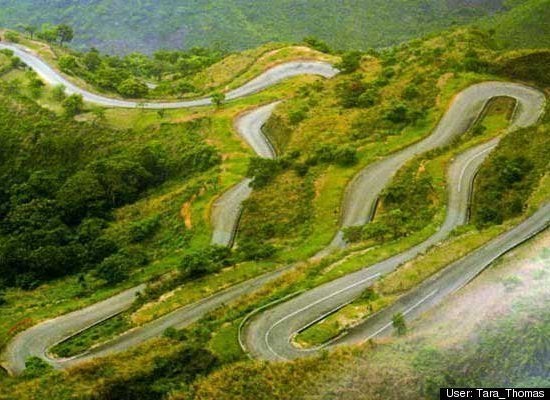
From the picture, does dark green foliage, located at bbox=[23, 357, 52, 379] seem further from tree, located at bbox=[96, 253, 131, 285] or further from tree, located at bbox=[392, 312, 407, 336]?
tree, located at bbox=[392, 312, 407, 336]

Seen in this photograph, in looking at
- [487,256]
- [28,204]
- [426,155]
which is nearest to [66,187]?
[28,204]

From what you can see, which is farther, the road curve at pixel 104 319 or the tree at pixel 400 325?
the road curve at pixel 104 319

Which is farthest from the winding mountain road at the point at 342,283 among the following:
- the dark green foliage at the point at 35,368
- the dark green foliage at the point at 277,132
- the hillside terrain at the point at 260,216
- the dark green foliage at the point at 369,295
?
the dark green foliage at the point at 277,132

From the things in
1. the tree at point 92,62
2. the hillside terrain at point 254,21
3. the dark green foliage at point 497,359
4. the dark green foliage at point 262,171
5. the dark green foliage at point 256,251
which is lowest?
the dark green foliage at point 497,359

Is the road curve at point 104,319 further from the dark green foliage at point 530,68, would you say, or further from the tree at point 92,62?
the tree at point 92,62

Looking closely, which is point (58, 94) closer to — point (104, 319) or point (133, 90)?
point (133, 90)

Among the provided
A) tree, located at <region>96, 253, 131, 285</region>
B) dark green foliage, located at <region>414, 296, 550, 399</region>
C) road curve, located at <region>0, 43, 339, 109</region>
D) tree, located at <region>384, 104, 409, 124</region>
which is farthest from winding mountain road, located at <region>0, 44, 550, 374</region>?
road curve, located at <region>0, 43, 339, 109</region>

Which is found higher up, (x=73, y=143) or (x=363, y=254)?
(x=73, y=143)

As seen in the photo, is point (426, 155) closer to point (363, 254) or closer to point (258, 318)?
point (363, 254)
